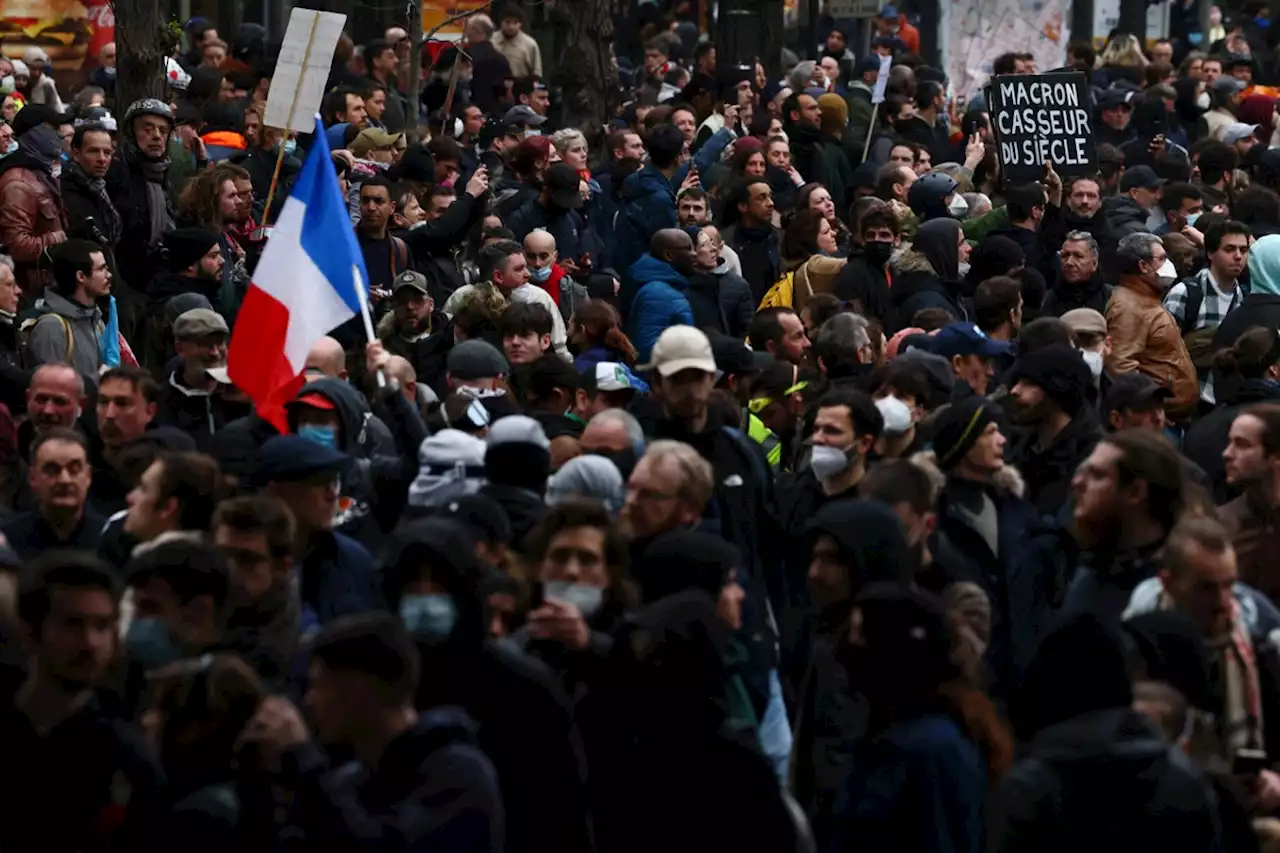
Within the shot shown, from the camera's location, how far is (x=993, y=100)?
629 inches

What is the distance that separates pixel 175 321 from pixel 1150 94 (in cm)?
1244

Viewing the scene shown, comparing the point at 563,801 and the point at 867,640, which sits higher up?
the point at 867,640

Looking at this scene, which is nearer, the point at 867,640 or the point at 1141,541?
the point at 867,640

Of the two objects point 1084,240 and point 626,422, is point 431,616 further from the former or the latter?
point 1084,240

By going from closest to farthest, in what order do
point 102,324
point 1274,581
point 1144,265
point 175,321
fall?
point 1274,581, point 175,321, point 102,324, point 1144,265

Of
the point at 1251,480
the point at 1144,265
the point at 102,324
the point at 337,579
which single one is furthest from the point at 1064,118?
the point at 337,579

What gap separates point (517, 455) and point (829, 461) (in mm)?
1203

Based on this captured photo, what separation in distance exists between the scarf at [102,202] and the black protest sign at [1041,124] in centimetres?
555

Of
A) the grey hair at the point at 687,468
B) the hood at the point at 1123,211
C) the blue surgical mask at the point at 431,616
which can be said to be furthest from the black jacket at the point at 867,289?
the blue surgical mask at the point at 431,616

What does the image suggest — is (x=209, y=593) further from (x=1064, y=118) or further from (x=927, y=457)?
(x=1064, y=118)

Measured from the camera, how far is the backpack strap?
12812 millimetres

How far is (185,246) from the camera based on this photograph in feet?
38.5

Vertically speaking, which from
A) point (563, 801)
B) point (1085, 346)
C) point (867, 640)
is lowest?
point (1085, 346)

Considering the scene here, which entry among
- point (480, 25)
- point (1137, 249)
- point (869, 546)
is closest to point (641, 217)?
point (1137, 249)
